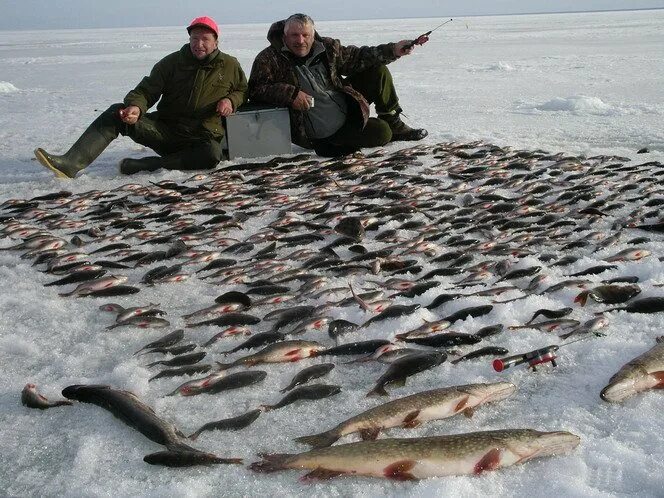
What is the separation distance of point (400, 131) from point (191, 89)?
10.0 feet

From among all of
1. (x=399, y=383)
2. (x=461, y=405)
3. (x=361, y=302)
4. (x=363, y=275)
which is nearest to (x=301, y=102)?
(x=363, y=275)

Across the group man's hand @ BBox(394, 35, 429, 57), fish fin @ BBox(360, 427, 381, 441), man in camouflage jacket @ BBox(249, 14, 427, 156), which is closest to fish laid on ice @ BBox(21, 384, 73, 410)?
fish fin @ BBox(360, 427, 381, 441)

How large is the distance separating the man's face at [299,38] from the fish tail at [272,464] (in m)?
5.80

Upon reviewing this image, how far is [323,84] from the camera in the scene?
25.1ft

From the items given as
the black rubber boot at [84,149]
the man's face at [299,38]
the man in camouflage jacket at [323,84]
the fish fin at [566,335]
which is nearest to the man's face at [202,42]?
the man in camouflage jacket at [323,84]

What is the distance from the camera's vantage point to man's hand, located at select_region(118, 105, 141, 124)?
657 centimetres

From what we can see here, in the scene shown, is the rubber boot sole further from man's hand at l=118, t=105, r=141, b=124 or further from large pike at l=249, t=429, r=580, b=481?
large pike at l=249, t=429, r=580, b=481

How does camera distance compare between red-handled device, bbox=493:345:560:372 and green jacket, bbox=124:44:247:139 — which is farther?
green jacket, bbox=124:44:247:139

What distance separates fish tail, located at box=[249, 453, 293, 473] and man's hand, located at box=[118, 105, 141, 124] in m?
5.11

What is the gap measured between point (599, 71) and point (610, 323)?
741 inches

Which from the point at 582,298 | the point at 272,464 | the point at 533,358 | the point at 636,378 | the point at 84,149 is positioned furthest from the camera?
the point at 84,149

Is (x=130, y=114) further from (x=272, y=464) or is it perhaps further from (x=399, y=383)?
(x=272, y=464)

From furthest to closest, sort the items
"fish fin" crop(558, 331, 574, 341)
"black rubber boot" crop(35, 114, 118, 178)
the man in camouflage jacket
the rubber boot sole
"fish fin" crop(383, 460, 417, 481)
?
1. the man in camouflage jacket
2. "black rubber boot" crop(35, 114, 118, 178)
3. the rubber boot sole
4. "fish fin" crop(558, 331, 574, 341)
5. "fish fin" crop(383, 460, 417, 481)

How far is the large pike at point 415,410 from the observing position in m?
2.44
